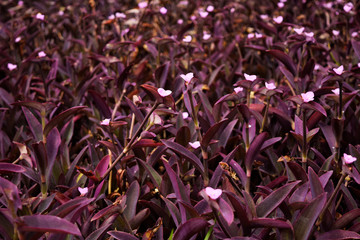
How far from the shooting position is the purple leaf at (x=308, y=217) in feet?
3.62

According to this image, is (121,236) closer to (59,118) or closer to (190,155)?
(190,155)

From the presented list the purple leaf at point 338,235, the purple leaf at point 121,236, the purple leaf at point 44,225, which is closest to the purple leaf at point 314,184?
the purple leaf at point 338,235

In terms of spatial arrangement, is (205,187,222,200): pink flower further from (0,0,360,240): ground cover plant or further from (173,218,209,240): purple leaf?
(173,218,209,240): purple leaf

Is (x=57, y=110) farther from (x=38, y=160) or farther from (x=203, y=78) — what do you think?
(x=203, y=78)

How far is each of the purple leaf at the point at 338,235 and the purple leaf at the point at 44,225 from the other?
70 centimetres

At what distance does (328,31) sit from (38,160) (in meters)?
1.78

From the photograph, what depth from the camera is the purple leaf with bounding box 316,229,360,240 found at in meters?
1.12

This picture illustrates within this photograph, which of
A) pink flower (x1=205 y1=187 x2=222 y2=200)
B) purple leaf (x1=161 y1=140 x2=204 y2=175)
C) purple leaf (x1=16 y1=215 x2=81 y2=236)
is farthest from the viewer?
purple leaf (x1=161 y1=140 x2=204 y2=175)

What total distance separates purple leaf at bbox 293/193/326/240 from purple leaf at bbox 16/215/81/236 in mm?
614

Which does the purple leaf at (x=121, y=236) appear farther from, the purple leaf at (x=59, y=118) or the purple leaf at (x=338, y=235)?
the purple leaf at (x=338, y=235)

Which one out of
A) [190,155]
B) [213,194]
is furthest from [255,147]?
[213,194]

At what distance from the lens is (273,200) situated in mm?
1162

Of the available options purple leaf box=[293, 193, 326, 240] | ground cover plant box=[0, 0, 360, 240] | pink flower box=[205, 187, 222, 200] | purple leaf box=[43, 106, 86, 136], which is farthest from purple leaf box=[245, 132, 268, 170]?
purple leaf box=[43, 106, 86, 136]

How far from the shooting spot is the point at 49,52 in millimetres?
2453
